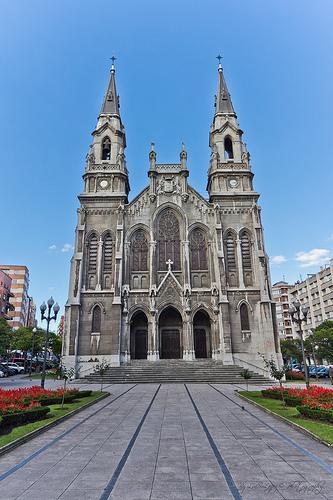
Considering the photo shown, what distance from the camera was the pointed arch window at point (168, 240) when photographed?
33.7 m

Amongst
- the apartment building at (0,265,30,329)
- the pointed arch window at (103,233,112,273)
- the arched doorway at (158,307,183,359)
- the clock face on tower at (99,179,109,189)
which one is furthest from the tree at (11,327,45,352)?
the clock face on tower at (99,179,109,189)

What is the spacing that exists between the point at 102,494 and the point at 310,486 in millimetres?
3457

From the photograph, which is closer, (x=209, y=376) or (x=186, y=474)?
(x=186, y=474)

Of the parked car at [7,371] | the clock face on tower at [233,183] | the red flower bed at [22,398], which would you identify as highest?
the clock face on tower at [233,183]

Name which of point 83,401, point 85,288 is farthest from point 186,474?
point 85,288

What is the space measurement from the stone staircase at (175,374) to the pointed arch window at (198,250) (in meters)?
9.09

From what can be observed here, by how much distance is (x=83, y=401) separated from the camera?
15.3 meters

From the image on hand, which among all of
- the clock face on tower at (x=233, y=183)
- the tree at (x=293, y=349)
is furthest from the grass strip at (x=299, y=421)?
the tree at (x=293, y=349)

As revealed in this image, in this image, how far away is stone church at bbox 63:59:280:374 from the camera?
30469mm

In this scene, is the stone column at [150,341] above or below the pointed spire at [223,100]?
below

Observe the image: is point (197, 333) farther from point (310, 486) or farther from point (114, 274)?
point (310, 486)

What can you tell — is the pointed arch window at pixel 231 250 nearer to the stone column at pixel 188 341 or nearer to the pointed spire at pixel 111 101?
the stone column at pixel 188 341

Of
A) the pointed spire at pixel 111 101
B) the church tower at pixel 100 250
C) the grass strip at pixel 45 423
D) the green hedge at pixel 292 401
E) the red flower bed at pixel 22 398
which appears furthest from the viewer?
the pointed spire at pixel 111 101

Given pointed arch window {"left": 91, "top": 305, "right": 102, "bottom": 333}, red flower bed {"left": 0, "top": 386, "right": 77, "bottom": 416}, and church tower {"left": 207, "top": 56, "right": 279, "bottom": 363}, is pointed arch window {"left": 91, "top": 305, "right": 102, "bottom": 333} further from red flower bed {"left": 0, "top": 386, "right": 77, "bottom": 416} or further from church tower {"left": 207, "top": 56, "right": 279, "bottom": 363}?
red flower bed {"left": 0, "top": 386, "right": 77, "bottom": 416}
